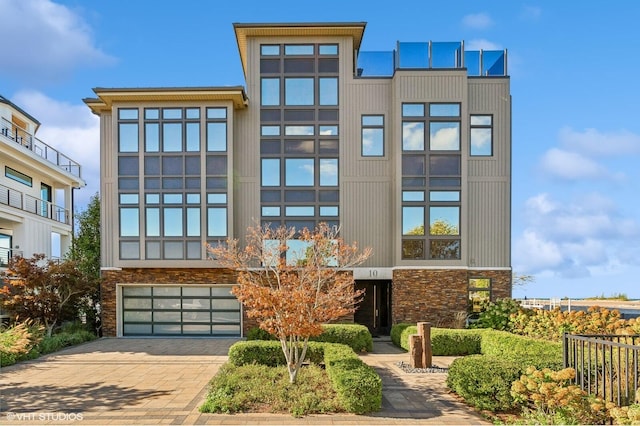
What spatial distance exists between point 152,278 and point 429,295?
36.1 ft

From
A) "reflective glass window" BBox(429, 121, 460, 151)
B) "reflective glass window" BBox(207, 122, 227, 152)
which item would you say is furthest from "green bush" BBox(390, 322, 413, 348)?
"reflective glass window" BBox(207, 122, 227, 152)

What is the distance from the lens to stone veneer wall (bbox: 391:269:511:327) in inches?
617

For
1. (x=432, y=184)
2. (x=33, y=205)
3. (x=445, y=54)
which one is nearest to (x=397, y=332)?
(x=432, y=184)

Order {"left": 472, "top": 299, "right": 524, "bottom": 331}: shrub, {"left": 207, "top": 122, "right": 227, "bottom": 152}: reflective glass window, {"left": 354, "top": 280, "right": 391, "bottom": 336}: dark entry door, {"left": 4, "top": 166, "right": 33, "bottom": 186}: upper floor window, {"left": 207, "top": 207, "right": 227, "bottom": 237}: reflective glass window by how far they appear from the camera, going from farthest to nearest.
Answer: {"left": 4, "top": 166, "right": 33, "bottom": 186}: upper floor window < {"left": 354, "top": 280, "right": 391, "bottom": 336}: dark entry door < {"left": 207, "top": 122, "right": 227, "bottom": 152}: reflective glass window < {"left": 207, "top": 207, "right": 227, "bottom": 237}: reflective glass window < {"left": 472, "top": 299, "right": 524, "bottom": 331}: shrub

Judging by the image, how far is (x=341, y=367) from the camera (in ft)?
26.3

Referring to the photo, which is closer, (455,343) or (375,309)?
(455,343)

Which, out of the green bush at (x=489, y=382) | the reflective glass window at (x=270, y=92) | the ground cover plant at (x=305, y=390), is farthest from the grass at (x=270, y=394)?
the reflective glass window at (x=270, y=92)

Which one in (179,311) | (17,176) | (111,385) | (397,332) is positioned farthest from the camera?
(17,176)

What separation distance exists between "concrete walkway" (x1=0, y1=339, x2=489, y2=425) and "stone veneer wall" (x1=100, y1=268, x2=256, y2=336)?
3.31 meters

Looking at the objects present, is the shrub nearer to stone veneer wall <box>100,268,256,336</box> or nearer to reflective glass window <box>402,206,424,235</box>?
reflective glass window <box>402,206,424,235</box>

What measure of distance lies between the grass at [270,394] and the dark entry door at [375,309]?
9001 millimetres

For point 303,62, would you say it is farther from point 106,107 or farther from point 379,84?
point 106,107

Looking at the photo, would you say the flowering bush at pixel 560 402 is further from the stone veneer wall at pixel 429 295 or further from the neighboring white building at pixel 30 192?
the neighboring white building at pixel 30 192

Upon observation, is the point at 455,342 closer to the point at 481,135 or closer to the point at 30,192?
the point at 481,135
